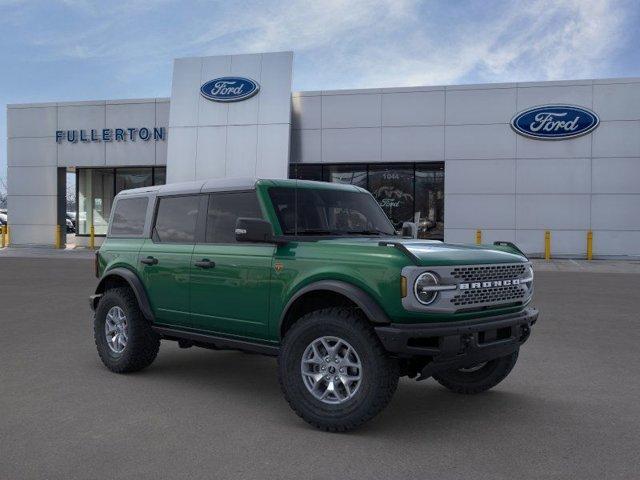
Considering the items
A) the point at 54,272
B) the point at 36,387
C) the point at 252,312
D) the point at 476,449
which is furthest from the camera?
the point at 54,272

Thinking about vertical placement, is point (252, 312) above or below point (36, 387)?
above

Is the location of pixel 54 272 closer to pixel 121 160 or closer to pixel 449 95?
pixel 121 160

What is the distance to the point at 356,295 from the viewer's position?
4523 mm

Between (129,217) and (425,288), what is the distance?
3.71 meters

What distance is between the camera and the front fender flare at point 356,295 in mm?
4436

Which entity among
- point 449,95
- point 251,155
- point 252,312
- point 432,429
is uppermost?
point 449,95

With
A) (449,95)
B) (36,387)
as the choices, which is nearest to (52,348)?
(36,387)

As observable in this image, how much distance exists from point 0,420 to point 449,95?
2157 cm

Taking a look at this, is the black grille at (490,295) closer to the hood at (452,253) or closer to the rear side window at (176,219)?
the hood at (452,253)

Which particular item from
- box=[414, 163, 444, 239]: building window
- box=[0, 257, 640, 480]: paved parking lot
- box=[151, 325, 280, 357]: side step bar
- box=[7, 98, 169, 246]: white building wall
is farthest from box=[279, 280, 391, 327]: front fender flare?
box=[7, 98, 169, 246]: white building wall

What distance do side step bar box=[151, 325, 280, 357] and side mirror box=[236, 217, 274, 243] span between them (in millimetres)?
892

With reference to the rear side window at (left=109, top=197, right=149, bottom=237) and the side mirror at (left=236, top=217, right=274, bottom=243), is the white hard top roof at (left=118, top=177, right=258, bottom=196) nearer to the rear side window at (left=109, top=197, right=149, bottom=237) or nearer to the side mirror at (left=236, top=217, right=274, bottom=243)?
the rear side window at (left=109, top=197, right=149, bottom=237)

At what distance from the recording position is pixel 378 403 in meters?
4.41

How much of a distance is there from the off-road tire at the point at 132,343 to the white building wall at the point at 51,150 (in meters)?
21.5
